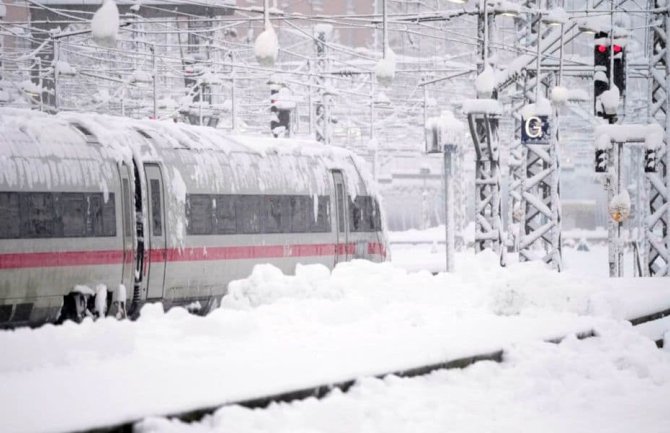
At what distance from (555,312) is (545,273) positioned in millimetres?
1041

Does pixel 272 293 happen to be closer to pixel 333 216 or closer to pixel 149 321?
pixel 149 321

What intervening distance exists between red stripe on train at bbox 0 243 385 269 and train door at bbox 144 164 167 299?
38 mm

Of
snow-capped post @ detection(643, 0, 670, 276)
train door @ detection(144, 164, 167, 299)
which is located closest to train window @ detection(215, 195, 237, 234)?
train door @ detection(144, 164, 167, 299)

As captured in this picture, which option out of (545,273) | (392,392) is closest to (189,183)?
(545,273)

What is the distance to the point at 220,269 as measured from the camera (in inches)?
790

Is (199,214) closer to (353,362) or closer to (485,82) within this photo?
(485,82)

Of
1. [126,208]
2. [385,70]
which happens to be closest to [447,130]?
[385,70]

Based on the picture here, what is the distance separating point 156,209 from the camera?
18.6 metres

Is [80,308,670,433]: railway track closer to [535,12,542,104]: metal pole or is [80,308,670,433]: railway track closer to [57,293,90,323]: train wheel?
[57,293,90,323]: train wheel

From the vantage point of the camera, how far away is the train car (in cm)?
1655

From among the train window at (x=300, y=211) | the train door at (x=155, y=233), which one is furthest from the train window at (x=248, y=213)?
the train door at (x=155, y=233)

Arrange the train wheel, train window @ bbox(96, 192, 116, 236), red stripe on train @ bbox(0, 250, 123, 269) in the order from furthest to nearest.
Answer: train window @ bbox(96, 192, 116, 236) → the train wheel → red stripe on train @ bbox(0, 250, 123, 269)

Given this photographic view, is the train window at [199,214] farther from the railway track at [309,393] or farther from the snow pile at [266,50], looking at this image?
the railway track at [309,393]

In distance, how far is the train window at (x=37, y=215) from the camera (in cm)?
1647
